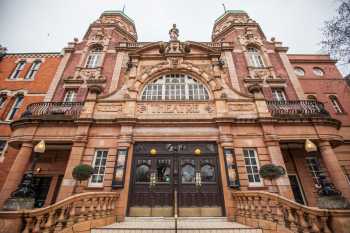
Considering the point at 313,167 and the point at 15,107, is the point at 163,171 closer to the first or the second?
the point at 313,167

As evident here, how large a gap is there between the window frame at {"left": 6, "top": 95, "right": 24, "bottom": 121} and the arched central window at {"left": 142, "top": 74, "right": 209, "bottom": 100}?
468 inches

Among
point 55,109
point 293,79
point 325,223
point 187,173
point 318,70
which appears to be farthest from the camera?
point 318,70

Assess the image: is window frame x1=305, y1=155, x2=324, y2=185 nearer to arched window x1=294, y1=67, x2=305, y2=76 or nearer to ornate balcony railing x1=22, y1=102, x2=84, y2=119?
arched window x1=294, y1=67, x2=305, y2=76

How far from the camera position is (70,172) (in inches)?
340

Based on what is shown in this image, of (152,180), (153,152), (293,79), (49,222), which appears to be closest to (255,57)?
(293,79)

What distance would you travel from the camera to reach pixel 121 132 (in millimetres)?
9672

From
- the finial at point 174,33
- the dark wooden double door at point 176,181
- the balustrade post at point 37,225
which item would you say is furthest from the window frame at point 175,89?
the balustrade post at point 37,225

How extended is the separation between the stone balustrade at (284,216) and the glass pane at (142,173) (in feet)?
16.1

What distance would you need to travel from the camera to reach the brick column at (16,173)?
838 centimetres

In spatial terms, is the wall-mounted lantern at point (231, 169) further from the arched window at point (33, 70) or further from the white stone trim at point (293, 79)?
the arched window at point (33, 70)

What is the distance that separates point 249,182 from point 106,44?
16809mm

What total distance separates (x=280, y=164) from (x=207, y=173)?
4133 millimetres

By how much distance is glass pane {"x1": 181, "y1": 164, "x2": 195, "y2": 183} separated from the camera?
8.98m

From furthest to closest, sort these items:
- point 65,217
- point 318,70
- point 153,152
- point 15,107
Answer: point 318,70 < point 15,107 < point 153,152 < point 65,217
